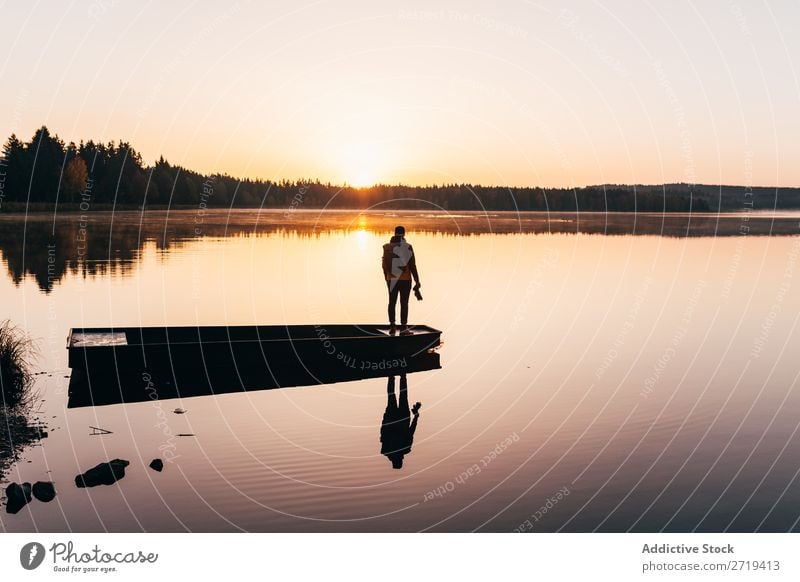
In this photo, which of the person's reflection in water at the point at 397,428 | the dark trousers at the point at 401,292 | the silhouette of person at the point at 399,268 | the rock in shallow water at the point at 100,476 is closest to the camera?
the rock in shallow water at the point at 100,476

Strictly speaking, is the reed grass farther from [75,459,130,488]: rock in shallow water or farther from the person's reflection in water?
the person's reflection in water

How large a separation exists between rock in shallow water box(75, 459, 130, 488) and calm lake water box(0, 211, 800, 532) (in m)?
0.19

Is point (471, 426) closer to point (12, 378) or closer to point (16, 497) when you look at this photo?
point (16, 497)

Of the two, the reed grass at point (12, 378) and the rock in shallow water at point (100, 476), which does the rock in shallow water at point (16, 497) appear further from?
the reed grass at point (12, 378)

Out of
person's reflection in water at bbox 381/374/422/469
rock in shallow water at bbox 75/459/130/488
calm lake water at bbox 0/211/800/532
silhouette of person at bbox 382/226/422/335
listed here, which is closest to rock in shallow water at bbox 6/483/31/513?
calm lake water at bbox 0/211/800/532

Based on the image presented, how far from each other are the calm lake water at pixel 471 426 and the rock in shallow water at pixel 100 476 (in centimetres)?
19

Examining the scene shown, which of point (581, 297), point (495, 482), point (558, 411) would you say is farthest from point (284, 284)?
point (495, 482)

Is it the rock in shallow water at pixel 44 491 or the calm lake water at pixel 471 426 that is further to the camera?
the calm lake water at pixel 471 426

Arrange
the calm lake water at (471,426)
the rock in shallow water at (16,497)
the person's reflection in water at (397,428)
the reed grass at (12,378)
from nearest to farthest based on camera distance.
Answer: the rock in shallow water at (16,497), the calm lake water at (471,426), the person's reflection in water at (397,428), the reed grass at (12,378)

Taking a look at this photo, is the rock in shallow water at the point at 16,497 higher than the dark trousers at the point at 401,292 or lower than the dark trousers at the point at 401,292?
lower

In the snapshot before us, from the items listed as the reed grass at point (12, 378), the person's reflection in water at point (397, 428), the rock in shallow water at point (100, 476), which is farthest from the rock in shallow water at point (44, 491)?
the reed grass at point (12, 378)

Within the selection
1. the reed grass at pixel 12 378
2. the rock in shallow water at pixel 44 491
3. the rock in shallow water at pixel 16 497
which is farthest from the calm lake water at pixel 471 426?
the reed grass at pixel 12 378

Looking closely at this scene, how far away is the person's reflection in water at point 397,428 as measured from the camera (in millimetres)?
17670

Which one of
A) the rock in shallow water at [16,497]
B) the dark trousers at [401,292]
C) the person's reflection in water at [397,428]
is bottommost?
the person's reflection in water at [397,428]
